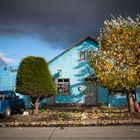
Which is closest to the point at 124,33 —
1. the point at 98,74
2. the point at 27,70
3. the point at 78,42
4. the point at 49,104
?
the point at 98,74

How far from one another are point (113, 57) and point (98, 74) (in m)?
1.50

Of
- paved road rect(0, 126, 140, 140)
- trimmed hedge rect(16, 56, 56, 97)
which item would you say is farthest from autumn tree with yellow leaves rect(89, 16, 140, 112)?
paved road rect(0, 126, 140, 140)

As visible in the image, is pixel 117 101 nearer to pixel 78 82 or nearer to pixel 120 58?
pixel 78 82

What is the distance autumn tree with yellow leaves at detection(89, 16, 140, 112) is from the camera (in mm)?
20203

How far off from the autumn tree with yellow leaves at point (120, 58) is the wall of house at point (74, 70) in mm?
7213

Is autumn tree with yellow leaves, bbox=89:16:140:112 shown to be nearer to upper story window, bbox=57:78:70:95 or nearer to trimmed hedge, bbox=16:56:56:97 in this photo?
trimmed hedge, bbox=16:56:56:97

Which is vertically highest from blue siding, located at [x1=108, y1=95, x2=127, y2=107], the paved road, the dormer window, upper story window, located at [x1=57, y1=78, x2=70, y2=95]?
the dormer window

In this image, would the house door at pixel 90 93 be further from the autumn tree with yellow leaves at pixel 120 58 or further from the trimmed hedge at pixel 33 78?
the trimmed hedge at pixel 33 78

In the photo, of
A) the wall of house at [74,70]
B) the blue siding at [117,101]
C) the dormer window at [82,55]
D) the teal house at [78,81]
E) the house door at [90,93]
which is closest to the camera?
the blue siding at [117,101]

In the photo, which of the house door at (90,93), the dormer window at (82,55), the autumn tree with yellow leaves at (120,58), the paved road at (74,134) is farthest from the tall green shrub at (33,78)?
the dormer window at (82,55)

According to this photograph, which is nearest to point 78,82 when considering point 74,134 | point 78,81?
point 78,81

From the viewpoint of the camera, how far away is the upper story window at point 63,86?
2892 cm

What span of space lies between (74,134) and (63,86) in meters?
16.6

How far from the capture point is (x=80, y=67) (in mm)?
29016
